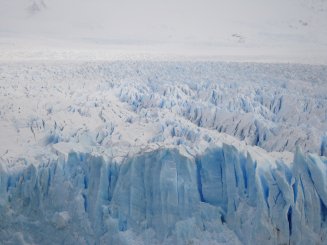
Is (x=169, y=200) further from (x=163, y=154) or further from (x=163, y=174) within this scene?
(x=163, y=154)

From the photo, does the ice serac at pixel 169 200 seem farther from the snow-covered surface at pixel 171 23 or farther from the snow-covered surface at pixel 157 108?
the snow-covered surface at pixel 171 23

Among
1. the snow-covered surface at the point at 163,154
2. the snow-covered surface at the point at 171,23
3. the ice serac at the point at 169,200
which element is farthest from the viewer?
the snow-covered surface at the point at 171,23

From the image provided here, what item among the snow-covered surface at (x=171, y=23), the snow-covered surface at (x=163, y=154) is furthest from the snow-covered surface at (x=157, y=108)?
the snow-covered surface at (x=171, y=23)

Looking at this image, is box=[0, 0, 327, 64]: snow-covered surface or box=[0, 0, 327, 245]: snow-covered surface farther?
box=[0, 0, 327, 64]: snow-covered surface

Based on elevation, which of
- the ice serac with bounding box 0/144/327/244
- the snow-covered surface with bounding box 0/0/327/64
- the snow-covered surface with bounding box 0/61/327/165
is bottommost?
the ice serac with bounding box 0/144/327/244

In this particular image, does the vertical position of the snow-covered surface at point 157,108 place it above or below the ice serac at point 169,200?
above

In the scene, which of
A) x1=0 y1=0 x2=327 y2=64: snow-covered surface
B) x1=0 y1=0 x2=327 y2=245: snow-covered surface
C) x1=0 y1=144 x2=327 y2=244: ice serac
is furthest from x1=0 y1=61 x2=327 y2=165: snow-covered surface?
x1=0 y1=0 x2=327 y2=64: snow-covered surface

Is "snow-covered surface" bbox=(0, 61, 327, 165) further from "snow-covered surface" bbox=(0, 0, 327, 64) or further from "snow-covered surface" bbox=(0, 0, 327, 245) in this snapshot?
"snow-covered surface" bbox=(0, 0, 327, 64)

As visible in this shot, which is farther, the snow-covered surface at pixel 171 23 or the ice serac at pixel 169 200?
the snow-covered surface at pixel 171 23
